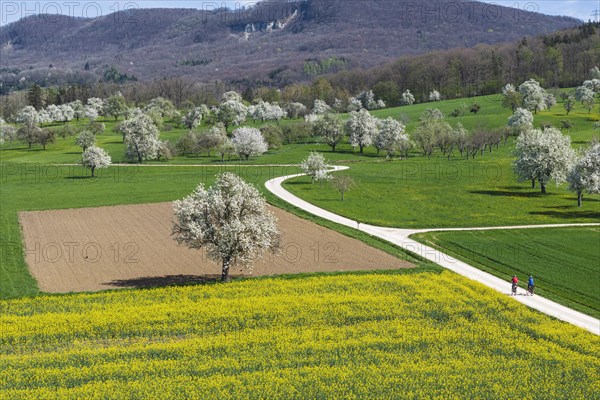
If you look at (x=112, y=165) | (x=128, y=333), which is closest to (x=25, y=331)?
(x=128, y=333)

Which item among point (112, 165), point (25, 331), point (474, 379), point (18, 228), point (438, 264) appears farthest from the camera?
point (112, 165)

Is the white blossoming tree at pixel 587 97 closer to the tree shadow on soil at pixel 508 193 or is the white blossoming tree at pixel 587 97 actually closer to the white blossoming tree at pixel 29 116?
the tree shadow on soil at pixel 508 193

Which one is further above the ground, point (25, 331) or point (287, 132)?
point (287, 132)

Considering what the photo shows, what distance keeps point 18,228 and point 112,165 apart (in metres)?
52.9

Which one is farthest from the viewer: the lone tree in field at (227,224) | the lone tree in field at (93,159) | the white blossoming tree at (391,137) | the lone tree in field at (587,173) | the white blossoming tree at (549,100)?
the white blossoming tree at (549,100)

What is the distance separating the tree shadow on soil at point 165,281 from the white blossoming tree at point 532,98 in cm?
13198

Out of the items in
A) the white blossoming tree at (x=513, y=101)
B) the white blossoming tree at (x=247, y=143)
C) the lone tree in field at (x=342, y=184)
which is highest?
the white blossoming tree at (x=513, y=101)

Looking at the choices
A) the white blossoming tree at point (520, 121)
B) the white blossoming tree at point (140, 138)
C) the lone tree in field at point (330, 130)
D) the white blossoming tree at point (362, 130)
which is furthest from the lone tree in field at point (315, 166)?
the white blossoming tree at point (520, 121)

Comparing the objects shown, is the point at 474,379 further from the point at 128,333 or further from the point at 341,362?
the point at 128,333

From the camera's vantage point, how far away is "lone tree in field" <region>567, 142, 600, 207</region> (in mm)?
75562

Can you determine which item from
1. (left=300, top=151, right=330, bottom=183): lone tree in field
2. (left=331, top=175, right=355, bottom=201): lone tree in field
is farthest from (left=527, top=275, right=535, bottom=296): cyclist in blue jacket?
(left=300, top=151, right=330, bottom=183): lone tree in field

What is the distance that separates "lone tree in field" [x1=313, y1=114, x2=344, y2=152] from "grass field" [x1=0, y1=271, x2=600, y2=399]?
9087cm

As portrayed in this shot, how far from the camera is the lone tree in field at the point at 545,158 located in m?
86.2

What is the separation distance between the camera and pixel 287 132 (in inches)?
6117
